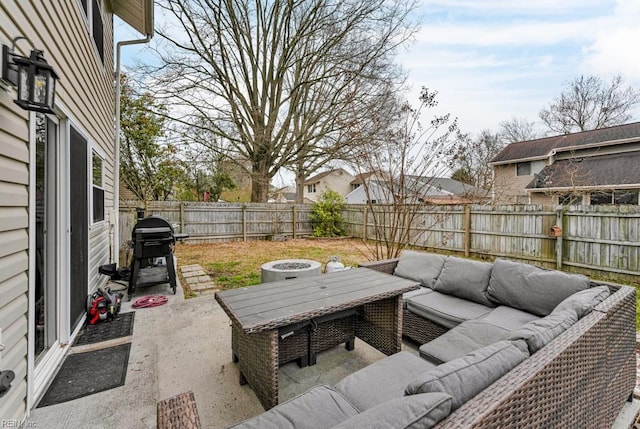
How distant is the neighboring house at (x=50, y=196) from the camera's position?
1615 millimetres

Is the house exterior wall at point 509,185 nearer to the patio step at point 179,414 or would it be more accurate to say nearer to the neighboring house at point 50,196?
the neighboring house at point 50,196

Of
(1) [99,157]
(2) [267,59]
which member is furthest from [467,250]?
(2) [267,59]

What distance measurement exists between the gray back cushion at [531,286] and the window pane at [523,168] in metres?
15.4

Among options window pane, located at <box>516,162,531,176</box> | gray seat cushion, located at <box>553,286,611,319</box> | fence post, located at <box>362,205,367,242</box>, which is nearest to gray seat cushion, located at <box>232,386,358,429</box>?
gray seat cushion, located at <box>553,286,611,319</box>

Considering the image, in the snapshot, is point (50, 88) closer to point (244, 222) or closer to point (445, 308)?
point (445, 308)

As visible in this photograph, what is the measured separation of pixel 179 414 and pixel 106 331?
2815 millimetres

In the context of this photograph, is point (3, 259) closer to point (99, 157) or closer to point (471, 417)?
point (471, 417)

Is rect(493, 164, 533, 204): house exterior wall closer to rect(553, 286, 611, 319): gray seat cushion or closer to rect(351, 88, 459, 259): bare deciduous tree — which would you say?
rect(351, 88, 459, 259): bare deciduous tree

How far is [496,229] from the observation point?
7.20 meters

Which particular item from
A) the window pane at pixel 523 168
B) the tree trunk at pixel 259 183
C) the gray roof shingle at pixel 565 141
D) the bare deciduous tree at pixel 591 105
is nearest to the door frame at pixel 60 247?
the tree trunk at pixel 259 183

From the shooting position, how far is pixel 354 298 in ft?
7.57

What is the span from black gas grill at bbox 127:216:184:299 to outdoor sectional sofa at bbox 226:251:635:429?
11.6 ft

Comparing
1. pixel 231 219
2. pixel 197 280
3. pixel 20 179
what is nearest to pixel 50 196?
pixel 20 179

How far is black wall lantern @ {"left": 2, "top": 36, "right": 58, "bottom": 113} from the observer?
154cm
